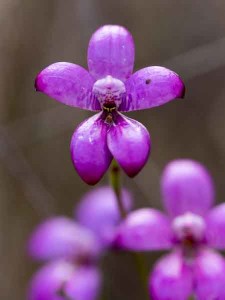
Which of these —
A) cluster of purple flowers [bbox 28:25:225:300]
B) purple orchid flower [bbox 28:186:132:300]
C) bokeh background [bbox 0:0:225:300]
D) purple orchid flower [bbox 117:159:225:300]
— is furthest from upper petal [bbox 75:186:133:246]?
bokeh background [bbox 0:0:225:300]

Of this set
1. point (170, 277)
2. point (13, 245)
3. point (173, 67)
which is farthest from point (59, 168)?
point (170, 277)

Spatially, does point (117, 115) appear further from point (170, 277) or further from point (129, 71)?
Answer: point (170, 277)

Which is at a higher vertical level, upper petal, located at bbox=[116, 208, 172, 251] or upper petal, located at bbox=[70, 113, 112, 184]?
upper petal, located at bbox=[70, 113, 112, 184]

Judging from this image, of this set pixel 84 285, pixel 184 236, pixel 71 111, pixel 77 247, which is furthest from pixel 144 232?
pixel 71 111

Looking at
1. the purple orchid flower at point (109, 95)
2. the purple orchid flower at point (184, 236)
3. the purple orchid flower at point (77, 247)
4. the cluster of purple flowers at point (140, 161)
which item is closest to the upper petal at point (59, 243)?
the purple orchid flower at point (77, 247)

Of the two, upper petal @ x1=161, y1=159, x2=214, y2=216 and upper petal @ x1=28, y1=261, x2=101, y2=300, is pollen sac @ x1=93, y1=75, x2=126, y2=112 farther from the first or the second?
upper petal @ x1=28, y1=261, x2=101, y2=300

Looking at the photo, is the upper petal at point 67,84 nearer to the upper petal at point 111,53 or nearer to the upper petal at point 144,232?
the upper petal at point 111,53
